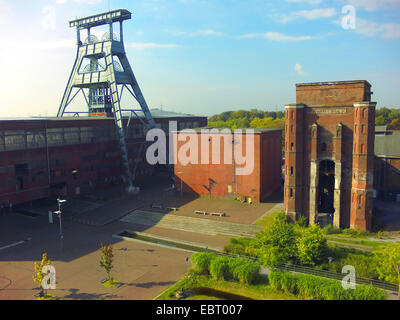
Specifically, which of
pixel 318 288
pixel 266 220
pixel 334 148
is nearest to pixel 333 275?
pixel 318 288

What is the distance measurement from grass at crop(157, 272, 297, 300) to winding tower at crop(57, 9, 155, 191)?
29080 millimetres

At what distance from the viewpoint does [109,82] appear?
175 ft

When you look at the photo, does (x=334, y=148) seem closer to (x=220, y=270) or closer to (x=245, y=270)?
(x=245, y=270)

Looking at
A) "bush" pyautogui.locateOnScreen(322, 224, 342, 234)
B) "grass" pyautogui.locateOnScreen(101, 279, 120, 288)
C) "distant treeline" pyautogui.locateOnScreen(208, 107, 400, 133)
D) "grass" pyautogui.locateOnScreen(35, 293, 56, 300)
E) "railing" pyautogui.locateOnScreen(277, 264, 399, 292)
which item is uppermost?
"distant treeline" pyautogui.locateOnScreen(208, 107, 400, 133)

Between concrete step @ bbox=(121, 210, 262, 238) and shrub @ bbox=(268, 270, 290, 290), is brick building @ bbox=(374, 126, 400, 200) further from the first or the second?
shrub @ bbox=(268, 270, 290, 290)

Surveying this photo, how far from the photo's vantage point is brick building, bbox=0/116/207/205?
133 ft

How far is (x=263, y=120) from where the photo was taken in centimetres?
11400

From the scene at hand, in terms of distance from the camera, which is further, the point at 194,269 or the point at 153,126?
the point at 153,126

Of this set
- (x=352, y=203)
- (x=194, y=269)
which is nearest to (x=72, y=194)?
(x=194, y=269)

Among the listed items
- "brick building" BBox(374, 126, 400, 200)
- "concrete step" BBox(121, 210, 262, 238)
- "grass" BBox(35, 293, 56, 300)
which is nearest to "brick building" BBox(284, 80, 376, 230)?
"concrete step" BBox(121, 210, 262, 238)

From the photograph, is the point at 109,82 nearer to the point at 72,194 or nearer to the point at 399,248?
the point at 72,194

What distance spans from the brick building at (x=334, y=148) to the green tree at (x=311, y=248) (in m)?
10.1

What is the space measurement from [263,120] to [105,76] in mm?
70067
